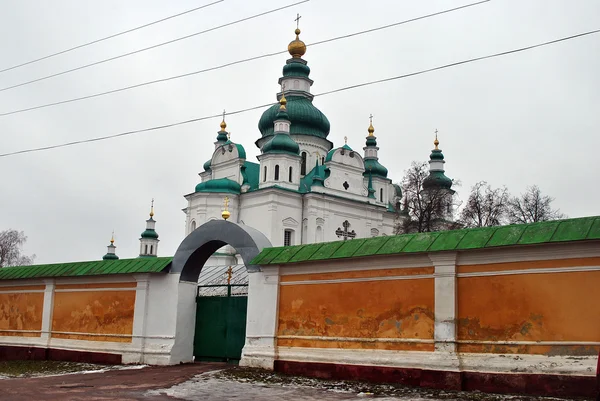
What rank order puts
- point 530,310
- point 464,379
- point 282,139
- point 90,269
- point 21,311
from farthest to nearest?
point 282,139 → point 21,311 → point 90,269 → point 464,379 → point 530,310

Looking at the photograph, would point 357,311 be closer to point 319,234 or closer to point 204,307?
point 204,307

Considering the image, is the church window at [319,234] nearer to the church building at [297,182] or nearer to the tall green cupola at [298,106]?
the church building at [297,182]

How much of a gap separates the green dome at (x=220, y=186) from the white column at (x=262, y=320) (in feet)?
93.9

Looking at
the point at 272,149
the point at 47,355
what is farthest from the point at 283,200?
the point at 47,355

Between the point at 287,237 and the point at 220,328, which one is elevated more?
the point at 287,237

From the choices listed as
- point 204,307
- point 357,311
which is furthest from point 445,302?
point 204,307

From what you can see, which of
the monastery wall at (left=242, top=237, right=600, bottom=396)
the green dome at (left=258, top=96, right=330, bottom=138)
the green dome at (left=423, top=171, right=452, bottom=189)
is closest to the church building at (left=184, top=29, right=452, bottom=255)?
the green dome at (left=258, top=96, right=330, bottom=138)

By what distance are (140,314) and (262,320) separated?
2925 millimetres

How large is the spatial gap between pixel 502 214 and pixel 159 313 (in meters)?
25.4

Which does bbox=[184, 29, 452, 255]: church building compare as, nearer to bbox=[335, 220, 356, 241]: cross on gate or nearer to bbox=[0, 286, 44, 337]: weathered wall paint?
bbox=[335, 220, 356, 241]: cross on gate

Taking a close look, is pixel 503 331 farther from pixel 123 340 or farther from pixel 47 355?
pixel 47 355

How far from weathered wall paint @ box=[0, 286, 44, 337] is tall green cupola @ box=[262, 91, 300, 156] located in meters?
24.6

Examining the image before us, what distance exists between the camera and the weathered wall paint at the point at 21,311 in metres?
15.4

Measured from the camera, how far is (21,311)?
15.8m
